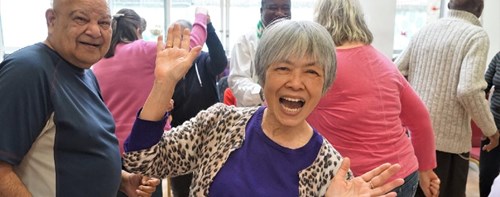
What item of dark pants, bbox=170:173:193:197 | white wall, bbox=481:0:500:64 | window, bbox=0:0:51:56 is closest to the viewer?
Answer: dark pants, bbox=170:173:193:197

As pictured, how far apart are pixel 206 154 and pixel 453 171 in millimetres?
1915

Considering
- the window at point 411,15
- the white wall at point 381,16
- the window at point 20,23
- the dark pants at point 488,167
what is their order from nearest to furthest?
the dark pants at point 488,167
the white wall at point 381,16
the window at point 20,23
the window at point 411,15

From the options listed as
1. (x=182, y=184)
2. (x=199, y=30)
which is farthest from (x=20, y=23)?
(x=199, y=30)

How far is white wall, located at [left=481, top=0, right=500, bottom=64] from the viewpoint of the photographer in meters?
5.09

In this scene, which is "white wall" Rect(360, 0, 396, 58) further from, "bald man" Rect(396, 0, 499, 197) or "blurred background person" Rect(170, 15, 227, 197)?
"blurred background person" Rect(170, 15, 227, 197)

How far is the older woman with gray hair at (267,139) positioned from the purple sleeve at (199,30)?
81 cm

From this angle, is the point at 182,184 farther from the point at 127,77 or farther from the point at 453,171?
the point at 453,171

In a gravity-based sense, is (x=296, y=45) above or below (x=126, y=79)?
above

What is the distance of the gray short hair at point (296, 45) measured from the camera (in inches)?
44.8

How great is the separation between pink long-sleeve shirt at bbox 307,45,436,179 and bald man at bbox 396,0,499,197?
67cm

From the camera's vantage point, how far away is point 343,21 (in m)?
1.70

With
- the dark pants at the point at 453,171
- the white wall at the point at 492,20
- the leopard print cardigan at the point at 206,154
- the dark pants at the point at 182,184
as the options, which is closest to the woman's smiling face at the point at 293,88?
the leopard print cardigan at the point at 206,154

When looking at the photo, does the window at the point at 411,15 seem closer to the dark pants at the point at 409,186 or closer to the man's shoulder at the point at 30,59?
the dark pants at the point at 409,186

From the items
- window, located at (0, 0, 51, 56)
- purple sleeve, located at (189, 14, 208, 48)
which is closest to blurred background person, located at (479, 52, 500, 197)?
purple sleeve, located at (189, 14, 208, 48)
